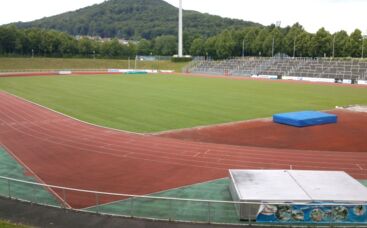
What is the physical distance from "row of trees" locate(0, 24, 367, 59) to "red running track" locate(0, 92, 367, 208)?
338ft

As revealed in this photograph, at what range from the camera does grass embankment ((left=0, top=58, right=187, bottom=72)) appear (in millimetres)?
108500

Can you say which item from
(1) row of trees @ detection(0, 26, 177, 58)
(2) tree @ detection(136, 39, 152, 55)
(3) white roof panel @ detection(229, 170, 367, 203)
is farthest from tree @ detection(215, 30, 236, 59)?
(3) white roof panel @ detection(229, 170, 367, 203)

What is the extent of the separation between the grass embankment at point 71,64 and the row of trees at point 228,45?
1809 cm

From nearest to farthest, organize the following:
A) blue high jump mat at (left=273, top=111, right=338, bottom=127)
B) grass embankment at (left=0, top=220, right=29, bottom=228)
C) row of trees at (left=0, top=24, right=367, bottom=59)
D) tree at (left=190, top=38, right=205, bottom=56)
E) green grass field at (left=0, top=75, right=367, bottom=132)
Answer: grass embankment at (left=0, top=220, right=29, bottom=228), blue high jump mat at (left=273, top=111, right=338, bottom=127), green grass field at (left=0, top=75, right=367, bottom=132), row of trees at (left=0, top=24, right=367, bottom=59), tree at (left=190, top=38, right=205, bottom=56)

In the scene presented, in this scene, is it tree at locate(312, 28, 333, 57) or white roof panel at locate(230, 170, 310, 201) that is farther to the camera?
tree at locate(312, 28, 333, 57)

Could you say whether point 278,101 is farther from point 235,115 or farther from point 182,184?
point 182,184

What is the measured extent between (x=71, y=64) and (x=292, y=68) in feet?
218

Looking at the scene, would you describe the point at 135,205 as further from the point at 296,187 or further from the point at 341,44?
the point at 341,44

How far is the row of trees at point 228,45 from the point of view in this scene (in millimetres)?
119438

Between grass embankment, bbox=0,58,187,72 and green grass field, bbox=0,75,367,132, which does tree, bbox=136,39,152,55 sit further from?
green grass field, bbox=0,75,367,132

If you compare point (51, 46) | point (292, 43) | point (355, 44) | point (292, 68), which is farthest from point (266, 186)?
point (51, 46)

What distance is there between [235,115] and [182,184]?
742 inches

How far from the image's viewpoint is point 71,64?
120m

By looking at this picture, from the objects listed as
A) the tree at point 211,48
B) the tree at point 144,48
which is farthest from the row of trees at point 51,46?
the tree at point 211,48
